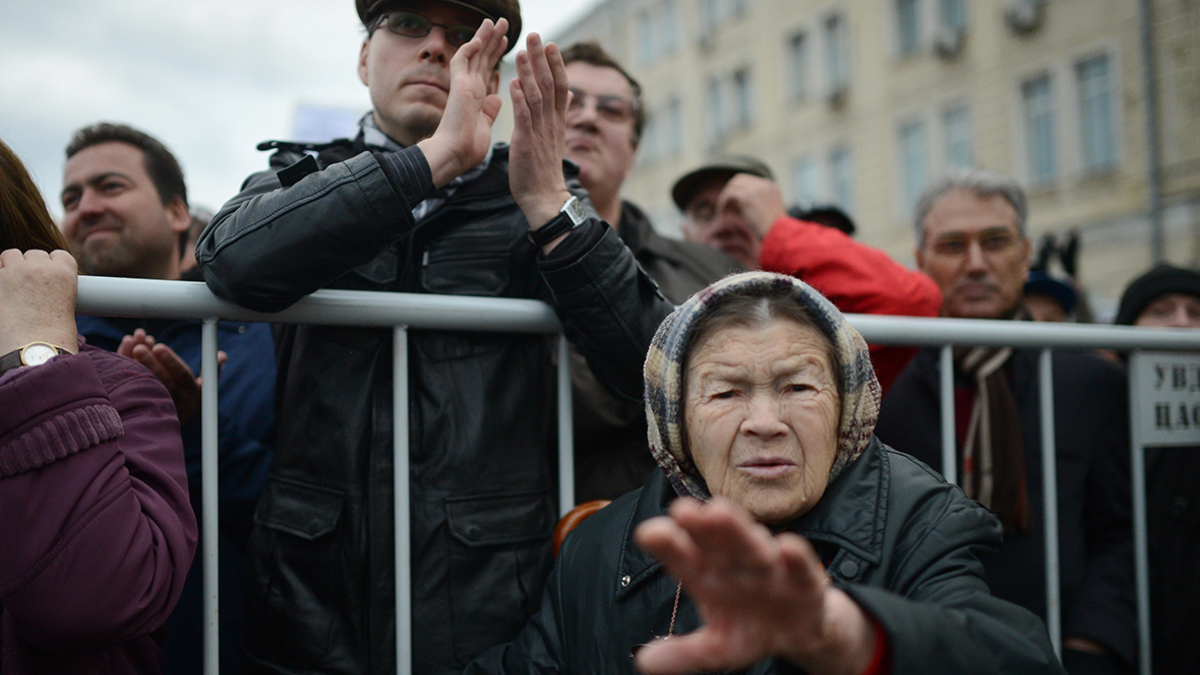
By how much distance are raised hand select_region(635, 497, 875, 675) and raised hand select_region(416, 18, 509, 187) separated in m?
1.03

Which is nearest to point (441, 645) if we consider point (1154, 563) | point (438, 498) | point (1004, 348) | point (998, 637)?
point (438, 498)

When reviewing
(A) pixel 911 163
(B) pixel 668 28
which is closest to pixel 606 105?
(A) pixel 911 163

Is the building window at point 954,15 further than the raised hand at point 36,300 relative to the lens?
Yes

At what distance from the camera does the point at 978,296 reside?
3256mm

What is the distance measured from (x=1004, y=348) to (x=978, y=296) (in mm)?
533

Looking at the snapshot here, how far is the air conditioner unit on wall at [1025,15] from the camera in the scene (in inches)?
735

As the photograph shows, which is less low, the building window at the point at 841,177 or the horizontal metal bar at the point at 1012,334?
the building window at the point at 841,177

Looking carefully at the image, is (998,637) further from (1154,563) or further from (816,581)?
(1154,563)

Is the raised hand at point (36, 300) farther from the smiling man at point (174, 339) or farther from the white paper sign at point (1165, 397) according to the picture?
the white paper sign at point (1165, 397)

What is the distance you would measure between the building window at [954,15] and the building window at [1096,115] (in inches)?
111

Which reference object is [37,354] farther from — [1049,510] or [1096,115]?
[1096,115]

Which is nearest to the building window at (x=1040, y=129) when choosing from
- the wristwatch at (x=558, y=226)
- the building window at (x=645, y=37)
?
the building window at (x=645, y=37)

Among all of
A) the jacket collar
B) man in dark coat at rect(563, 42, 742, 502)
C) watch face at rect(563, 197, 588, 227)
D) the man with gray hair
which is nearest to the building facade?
man in dark coat at rect(563, 42, 742, 502)

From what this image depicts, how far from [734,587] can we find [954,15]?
860 inches
